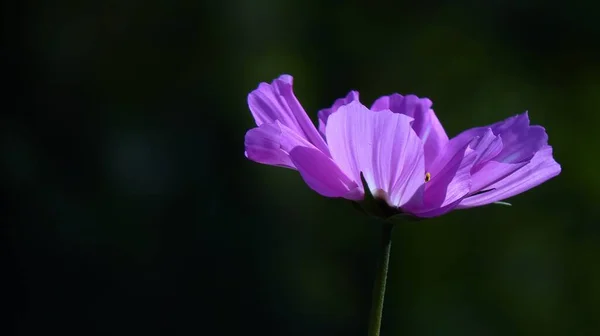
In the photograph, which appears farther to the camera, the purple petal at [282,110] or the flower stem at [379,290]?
the purple petal at [282,110]

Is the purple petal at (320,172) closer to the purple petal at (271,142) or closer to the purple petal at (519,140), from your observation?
the purple petal at (271,142)

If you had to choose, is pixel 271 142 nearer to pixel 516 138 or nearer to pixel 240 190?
pixel 516 138

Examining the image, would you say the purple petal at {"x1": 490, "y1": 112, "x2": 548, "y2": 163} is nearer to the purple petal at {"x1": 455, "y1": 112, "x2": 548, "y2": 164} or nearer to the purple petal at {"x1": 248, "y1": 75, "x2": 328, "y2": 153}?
the purple petal at {"x1": 455, "y1": 112, "x2": 548, "y2": 164}

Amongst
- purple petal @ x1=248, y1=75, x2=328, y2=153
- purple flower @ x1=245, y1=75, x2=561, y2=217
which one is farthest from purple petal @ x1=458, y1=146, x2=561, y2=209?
purple petal @ x1=248, y1=75, x2=328, y2=153

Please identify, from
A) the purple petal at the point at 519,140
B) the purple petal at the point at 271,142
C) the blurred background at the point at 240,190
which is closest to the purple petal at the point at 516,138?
the purple petal at the point at 519,140

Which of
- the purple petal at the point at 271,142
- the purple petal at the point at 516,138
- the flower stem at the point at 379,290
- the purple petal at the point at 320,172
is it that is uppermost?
the purple petal at the point at 516,138

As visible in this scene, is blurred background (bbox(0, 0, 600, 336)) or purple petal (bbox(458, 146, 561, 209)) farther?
blurred background (bbox(0, 0, 600, 336))
